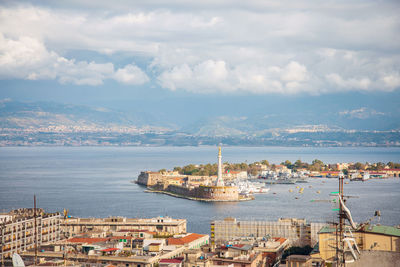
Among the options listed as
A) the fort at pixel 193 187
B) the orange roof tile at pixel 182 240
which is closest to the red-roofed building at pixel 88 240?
the orange roof tile at pixel 182 240

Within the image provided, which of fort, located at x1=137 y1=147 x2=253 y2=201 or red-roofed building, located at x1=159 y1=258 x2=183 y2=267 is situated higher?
fort, located at x1=137 y1=147 x2=253 y2=201

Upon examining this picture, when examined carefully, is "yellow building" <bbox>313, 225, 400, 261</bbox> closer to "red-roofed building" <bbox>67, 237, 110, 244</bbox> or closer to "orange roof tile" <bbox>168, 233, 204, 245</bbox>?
"orange roof tile" <bbox>168, 233, 204, 245</bbox>

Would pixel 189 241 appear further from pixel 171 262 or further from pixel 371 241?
pixel 371 241

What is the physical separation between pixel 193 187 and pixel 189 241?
4072cm

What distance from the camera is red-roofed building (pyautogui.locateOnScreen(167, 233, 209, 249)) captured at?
21.6 meters

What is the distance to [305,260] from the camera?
51.7 ft

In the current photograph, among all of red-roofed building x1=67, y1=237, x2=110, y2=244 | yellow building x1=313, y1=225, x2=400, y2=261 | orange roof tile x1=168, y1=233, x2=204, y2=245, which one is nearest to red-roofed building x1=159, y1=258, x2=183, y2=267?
orange roof tile x1=168, y1=233, x2=204, y2=245

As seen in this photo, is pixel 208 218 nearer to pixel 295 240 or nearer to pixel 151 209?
pixel 151 209

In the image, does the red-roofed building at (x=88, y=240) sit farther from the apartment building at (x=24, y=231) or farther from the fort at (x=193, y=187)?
the fort at (x=193, y=187)

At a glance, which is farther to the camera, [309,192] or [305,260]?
[309,192]

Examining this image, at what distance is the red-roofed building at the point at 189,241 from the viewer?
21.6 meters

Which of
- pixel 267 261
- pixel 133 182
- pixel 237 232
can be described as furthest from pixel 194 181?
pixel 267 261

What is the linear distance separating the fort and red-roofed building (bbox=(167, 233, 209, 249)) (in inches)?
1367

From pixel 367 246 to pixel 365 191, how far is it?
4852 cm
